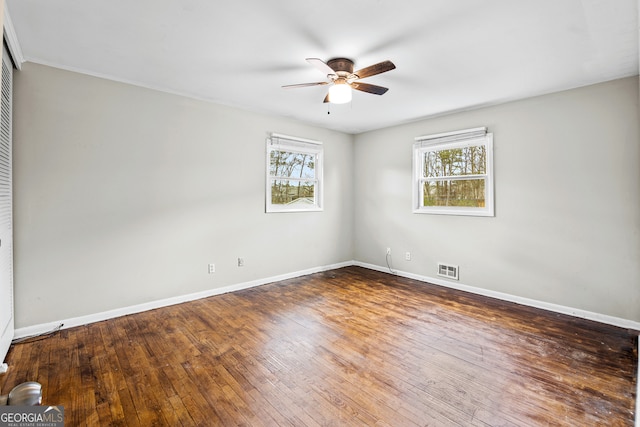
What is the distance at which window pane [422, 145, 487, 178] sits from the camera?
4.22 metres

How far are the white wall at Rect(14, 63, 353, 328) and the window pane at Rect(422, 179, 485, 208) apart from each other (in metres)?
2.28

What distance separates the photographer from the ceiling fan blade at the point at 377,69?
2512mm

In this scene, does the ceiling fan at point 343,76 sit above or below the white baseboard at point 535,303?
above

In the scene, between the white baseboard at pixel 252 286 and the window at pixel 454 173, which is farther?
the window at pixel 454 173

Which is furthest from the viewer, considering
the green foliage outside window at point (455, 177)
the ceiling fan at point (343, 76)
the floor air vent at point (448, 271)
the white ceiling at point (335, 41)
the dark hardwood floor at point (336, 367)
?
the floor air vent at point (448, 271)

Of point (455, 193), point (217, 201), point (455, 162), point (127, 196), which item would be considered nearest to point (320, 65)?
point (217, 201)

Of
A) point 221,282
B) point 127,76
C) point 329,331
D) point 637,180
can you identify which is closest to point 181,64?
point 127,76

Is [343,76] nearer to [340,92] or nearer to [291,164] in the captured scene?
[340,92]

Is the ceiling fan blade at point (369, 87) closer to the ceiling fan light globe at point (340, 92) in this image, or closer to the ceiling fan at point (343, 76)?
the ceiling fan at point (343, 76)

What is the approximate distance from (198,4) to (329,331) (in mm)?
2768

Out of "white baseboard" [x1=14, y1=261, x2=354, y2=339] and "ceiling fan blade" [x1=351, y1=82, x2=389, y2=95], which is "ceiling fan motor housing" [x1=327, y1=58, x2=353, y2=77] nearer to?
"ceiling fan blade" [x1=351, y1=82, x2=389, y2=95]

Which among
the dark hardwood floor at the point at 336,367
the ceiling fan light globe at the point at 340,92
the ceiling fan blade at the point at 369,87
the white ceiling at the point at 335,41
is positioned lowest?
the dark hardwood floor at the point at 336,367

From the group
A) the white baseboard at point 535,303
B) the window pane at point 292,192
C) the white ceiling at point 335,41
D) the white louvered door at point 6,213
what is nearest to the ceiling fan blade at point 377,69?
the white ceiling at point 335,41

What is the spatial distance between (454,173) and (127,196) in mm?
4099
